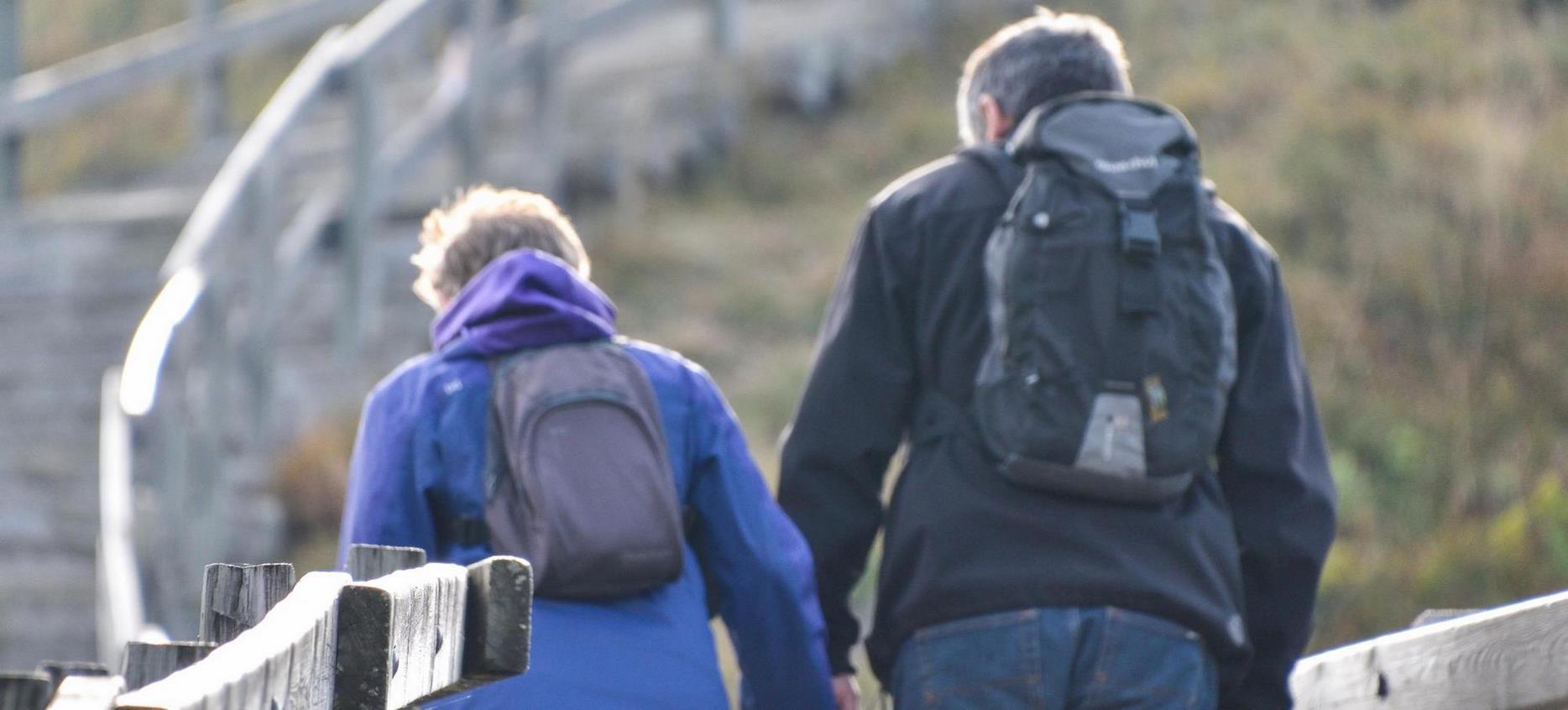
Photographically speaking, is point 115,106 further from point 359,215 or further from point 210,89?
point 359,215

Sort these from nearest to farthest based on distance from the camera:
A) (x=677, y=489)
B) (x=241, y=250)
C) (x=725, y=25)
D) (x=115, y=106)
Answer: (x=677, y=489)
(x=241, y=250)
(x=725, y=25)
(x=115, y=106)

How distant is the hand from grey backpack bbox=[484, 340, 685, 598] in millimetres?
568

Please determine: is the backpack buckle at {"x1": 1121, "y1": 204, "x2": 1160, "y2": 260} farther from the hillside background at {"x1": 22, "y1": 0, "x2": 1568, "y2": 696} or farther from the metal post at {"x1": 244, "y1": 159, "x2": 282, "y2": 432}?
the metal post at {"x1": 244, "y1": 159, "x2": 282, "y2": 432}

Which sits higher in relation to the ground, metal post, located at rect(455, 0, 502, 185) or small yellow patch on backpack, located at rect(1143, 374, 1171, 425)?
small yellow patch on backpack, located at rect(1143, 374, 1171, 425)

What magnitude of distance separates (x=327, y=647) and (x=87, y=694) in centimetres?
35

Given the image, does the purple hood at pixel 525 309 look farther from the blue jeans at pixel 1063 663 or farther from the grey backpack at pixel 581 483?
the blue jeans at pixel 1063 663

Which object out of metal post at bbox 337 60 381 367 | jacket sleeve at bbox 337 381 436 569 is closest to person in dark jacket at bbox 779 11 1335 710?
jacket sleeve at bbox 337 381 436 569

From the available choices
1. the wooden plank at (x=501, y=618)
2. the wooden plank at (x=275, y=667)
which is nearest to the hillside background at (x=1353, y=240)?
the wooden plank at (x=501, y=618)

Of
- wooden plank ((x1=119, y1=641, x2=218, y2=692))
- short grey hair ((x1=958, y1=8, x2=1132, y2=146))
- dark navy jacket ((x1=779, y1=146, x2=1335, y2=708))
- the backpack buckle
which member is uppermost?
short grey hair ((x1=958, y1=8, x2=1132, y2=146))

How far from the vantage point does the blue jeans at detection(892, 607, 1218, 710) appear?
3.25m

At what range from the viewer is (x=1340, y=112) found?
9328mm

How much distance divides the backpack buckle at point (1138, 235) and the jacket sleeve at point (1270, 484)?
0.30m

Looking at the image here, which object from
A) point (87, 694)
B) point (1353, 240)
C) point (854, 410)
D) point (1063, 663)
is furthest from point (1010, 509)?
point (1353, 240)

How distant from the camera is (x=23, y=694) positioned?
1587 mm
